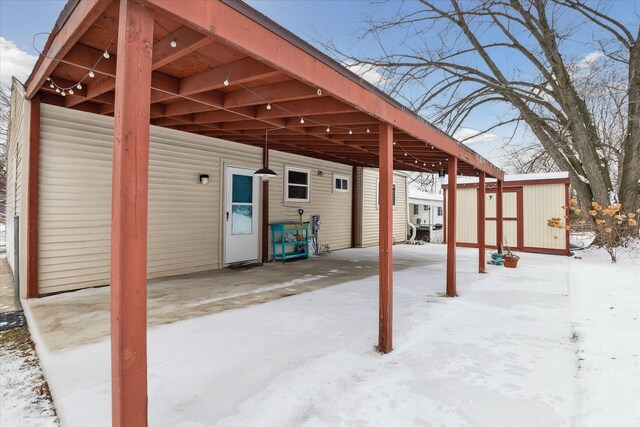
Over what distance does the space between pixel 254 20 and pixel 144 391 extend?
1.91m

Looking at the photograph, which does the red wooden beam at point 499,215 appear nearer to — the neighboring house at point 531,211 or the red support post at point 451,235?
the neighboring house at point 531,211

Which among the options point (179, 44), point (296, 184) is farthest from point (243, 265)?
point (179, 44)

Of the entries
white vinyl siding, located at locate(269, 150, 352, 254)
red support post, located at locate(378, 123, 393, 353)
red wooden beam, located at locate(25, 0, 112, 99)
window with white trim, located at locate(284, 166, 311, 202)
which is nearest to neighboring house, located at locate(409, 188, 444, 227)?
white vinyl siding, located at locate(269, 150, 352, 254)

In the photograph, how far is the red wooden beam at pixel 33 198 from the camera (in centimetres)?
405

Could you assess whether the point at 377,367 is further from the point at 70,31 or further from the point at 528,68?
the point at 528,68

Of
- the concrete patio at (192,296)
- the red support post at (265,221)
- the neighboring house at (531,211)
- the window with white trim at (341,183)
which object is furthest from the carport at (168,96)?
the neighboring house at (531,211)

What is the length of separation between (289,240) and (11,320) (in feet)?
15.9

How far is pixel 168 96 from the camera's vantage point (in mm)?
3467

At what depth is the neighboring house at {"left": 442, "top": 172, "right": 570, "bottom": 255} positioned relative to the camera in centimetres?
892

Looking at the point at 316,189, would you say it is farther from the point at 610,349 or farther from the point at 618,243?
the point at 618,243

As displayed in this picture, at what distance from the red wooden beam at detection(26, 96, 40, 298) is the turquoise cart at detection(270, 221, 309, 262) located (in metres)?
4.00

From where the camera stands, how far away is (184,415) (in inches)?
73.6

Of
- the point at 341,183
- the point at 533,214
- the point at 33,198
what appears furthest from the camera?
the point at 341,183

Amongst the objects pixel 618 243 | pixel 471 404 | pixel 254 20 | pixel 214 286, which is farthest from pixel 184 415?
pixel 618 243
